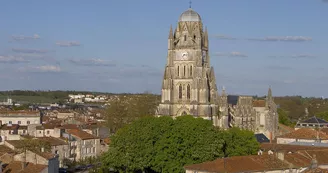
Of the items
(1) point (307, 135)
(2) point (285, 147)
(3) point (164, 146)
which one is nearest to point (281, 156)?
(3) point (164, 146)

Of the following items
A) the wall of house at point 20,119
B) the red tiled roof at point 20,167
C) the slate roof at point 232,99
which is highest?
the slate roof at point 232,99

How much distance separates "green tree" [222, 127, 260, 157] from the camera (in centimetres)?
6650

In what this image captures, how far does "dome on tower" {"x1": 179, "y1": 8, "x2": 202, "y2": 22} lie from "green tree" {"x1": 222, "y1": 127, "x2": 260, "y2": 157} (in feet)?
93.3

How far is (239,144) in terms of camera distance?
6744cm

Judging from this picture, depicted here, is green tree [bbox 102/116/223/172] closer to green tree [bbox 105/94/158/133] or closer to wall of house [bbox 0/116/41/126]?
green tree [bbox 105/94/158/133]

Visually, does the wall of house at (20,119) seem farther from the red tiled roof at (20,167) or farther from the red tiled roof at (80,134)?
the red tiled roof at (20,167)

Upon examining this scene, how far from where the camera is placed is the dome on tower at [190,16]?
92.5 m

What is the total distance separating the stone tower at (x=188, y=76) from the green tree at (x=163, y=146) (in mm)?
23654

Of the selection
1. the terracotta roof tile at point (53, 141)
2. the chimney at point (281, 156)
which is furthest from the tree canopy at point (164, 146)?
the terracotta roof tile at point (53, 141)

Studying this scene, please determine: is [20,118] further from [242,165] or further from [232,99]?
[242,165]

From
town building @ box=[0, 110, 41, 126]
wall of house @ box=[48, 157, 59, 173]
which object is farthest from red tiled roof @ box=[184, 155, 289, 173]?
town building @ box=[0, 110, 41, 126]

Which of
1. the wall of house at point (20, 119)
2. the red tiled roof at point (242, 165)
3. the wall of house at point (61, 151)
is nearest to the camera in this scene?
the red tiled roof at point (242, 165)

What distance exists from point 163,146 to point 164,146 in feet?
0.40

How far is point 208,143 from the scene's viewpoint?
61406 mm
